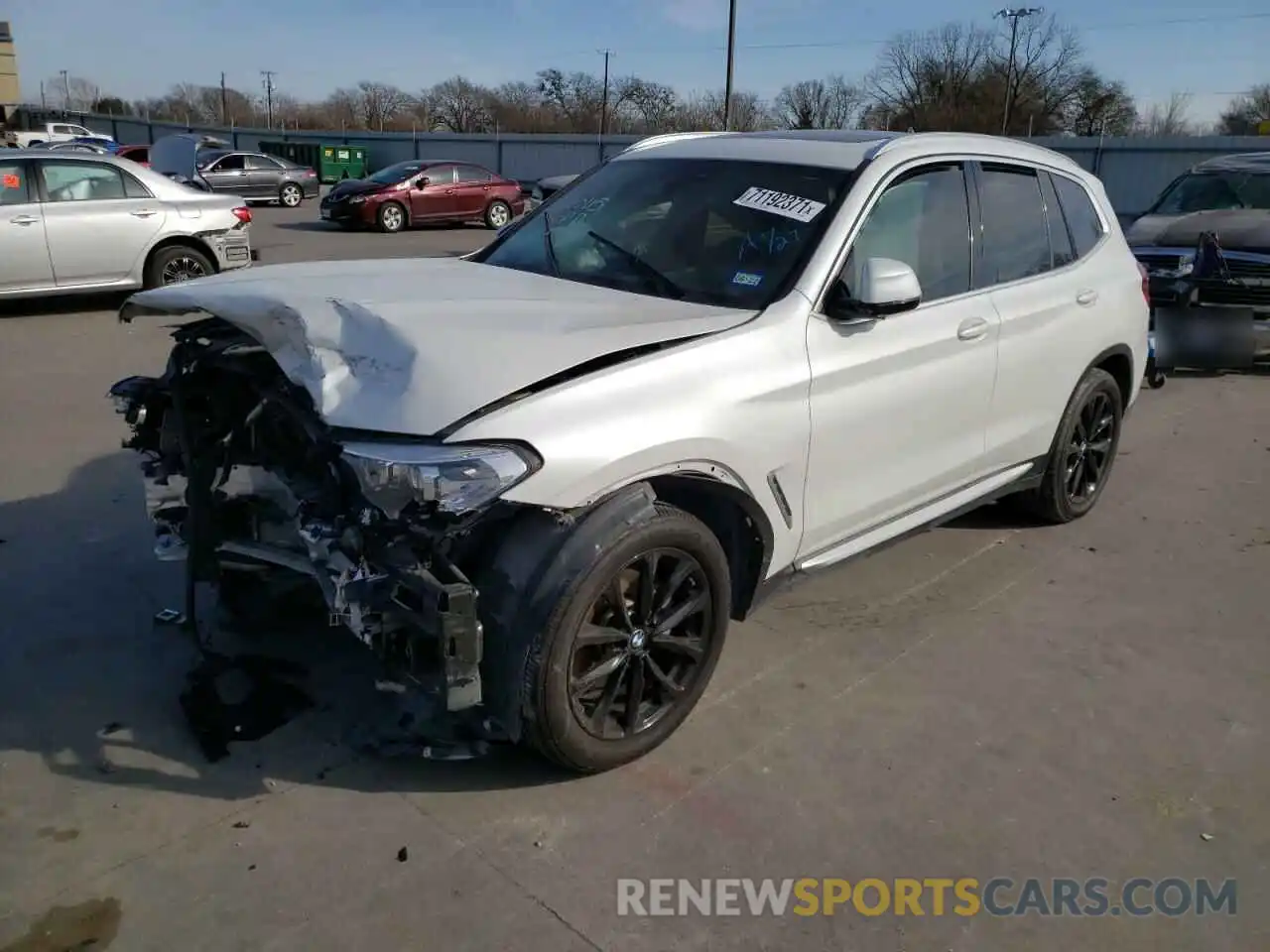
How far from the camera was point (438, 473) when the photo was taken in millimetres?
2697

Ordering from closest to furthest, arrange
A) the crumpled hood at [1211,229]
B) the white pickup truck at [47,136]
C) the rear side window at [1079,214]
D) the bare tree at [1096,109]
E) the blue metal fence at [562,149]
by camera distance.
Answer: the rear side window at [1079,214] → the crumpled hood at [1211,229] → the blue metal fence at [562,149] → the white pickup truck at [47,136] → the bare tree at [1096,109]

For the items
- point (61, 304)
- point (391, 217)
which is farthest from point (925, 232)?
point (391, 217)

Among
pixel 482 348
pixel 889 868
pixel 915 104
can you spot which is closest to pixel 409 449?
pixel 482 348

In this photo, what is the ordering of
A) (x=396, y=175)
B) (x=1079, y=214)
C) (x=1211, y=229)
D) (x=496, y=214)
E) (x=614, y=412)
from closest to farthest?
(x=614, y=412)
(x=1079, y=214)
(x=1211, y=229)
(x=396, y=175)
(x=496, y=214)

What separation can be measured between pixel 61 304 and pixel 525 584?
1084 centimetres

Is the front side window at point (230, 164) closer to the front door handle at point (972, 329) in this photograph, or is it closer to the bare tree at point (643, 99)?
the front door handle at point (972, 329)

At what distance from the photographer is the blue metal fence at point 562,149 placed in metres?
28.8

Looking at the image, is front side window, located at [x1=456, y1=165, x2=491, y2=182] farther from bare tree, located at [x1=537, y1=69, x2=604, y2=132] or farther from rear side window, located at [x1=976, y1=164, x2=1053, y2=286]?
bare tree, located at [x1=537, y1=69, x2=604, y2=132]

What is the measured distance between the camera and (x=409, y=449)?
2.77 m

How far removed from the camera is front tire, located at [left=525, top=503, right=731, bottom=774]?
2951mm

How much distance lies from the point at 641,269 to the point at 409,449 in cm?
147

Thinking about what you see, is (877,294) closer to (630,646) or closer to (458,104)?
(630,646)
